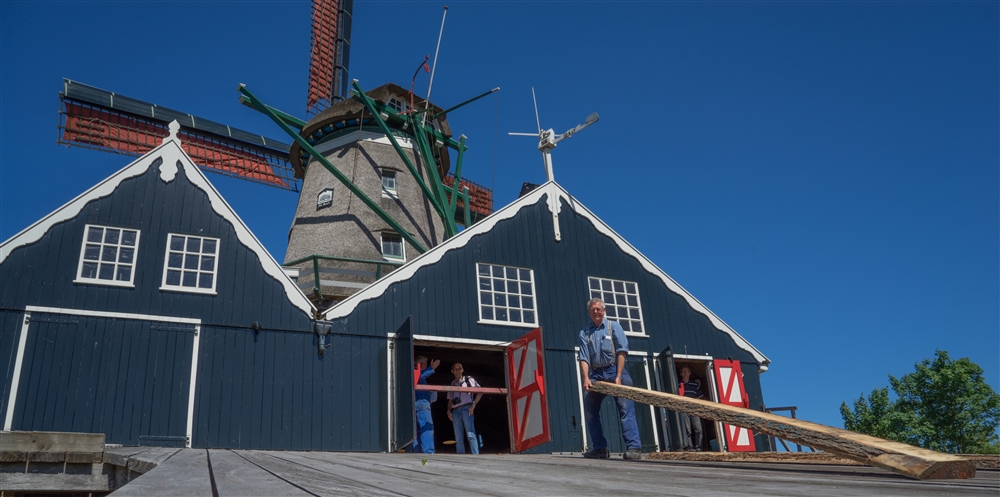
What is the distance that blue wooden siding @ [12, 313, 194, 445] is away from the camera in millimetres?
9625

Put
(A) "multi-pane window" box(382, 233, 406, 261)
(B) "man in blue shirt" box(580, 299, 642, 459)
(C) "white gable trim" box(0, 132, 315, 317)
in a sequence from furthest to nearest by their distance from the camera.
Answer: (A) "multi-pane window" box(382, 233, 406, 261), (C) "white gable trim" box(0, 132, 315, 317), (B) "man in blue shirt" box(580, 299, 642, 459)

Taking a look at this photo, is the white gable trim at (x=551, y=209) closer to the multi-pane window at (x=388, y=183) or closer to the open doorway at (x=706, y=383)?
the open doorway at (x=706, y=383)

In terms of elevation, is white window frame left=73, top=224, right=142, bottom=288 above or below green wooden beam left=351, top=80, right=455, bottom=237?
below

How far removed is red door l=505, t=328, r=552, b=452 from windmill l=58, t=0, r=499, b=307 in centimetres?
499

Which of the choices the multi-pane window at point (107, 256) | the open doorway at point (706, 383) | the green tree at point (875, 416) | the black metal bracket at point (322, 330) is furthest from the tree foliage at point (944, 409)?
the multi-pane window at point (107, 256)

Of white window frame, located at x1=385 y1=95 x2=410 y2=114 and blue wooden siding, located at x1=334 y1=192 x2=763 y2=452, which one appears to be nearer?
blue wooden siding, located at x1=334 y1=192 x2=763 y2=452

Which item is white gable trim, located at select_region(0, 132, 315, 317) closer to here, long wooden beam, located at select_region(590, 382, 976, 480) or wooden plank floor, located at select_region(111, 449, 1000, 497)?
long wooden beam, located at select_region(590, 382, 976, 480)

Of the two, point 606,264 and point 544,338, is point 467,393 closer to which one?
point 544,338

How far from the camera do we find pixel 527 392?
12047 mm

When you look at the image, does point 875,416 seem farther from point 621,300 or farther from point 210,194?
point 210,194

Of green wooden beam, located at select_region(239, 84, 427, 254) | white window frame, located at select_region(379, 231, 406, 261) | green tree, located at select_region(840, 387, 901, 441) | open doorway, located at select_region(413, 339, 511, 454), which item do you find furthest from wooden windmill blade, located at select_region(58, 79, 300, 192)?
green tree, located at select_region(840, 387, 901, 441)

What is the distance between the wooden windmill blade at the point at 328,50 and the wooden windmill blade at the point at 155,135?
8.67 feet

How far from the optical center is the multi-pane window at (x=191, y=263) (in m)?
10.9

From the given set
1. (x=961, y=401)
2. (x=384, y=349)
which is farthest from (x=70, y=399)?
(x=961, y=401)
